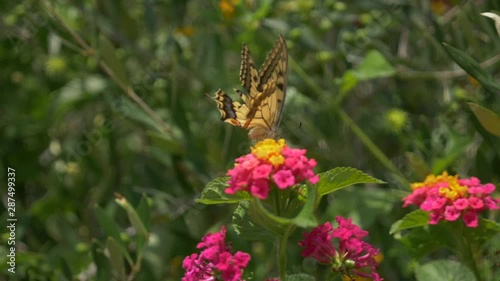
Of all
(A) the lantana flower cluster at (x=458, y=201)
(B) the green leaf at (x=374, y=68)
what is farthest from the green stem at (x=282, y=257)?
(B) the green leaf at (x=374, y=68)

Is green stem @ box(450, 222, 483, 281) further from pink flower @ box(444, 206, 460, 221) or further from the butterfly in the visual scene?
the butterfly

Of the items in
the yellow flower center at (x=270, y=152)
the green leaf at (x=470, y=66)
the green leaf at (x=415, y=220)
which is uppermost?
the green leaf at (x=470, y=66)

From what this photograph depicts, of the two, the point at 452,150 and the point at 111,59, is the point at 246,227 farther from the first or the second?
the point at 111,59

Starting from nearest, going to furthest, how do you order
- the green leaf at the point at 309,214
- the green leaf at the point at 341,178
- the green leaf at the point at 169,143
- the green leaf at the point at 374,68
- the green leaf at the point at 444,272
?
the green leaf at the point at 309,214 → the green leaf at the point at 341,178 → the green leaf at the point at 444,272 → the green leaf at the point at 374,68 → the green leaf at the point at 169,143

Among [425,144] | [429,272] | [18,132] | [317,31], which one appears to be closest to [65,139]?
[18,132]

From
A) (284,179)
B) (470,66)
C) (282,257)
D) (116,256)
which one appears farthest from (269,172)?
(116,256)

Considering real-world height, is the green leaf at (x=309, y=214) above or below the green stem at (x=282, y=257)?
above

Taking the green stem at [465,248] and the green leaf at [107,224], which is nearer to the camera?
the green stem at [465,248]

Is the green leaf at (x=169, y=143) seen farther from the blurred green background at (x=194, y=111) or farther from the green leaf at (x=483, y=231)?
the green leaf at (x=483, y=231)
